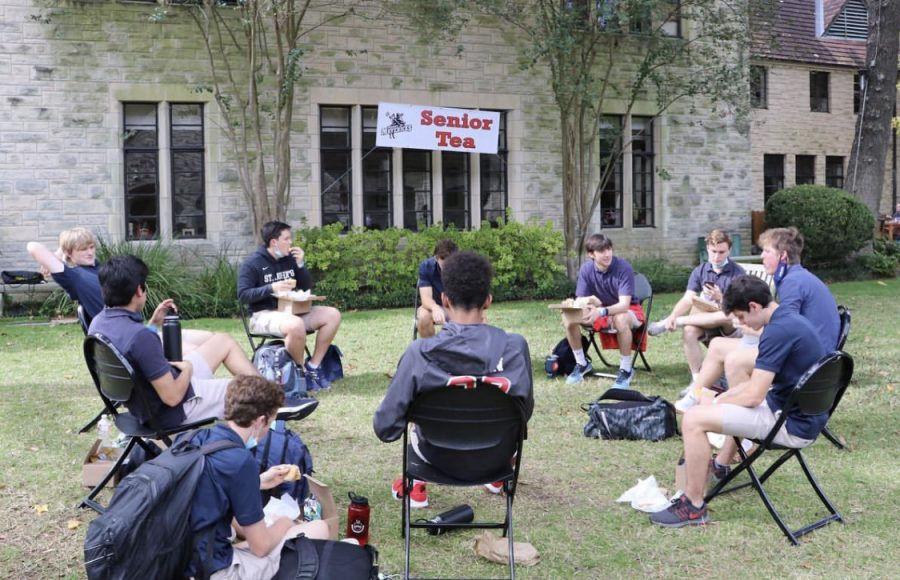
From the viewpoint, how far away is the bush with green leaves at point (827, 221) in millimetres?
17453

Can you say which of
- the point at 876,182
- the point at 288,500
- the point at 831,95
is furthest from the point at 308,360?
the point at 831,95

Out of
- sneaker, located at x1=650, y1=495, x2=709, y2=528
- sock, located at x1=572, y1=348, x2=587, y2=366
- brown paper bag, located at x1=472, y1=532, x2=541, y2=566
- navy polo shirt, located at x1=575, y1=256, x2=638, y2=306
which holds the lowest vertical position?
brown paper bag, located at x1=472, y1=532, x2=541, y2=566

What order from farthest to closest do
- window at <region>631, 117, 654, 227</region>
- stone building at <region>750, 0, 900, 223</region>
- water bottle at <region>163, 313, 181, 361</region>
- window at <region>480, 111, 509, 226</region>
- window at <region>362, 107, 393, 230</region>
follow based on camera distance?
1. stone building at <region>750, 0, 900, 223</region>
2. window at <region>631, 117, 654, 227</region>
3. window at <region>480, 111, 509, 226</region>
4. window at <region>362, 107, 393, 230</region>
5. water bottle at <region>163, 313, 181, 361</region>

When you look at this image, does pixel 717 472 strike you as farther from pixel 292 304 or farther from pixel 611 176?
pixel 611 176

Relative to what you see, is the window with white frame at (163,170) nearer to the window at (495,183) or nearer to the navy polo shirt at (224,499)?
the window at (495,183)

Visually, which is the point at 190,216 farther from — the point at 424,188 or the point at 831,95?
the point at 831,95

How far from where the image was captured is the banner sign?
1455 centimetres

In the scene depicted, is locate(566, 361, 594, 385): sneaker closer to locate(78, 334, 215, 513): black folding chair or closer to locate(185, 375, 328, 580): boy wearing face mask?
locate(78, 334, 215, 513): black folding chair

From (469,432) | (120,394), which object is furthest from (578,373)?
(120,394)

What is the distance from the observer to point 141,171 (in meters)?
13.6

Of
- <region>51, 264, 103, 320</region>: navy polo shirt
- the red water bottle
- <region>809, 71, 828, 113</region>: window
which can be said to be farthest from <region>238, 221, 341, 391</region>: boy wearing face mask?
<region>809, 71, 828, 113</region>: window

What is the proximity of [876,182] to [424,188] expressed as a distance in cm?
999

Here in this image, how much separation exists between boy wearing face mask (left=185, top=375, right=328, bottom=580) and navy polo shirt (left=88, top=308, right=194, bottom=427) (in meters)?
0.99

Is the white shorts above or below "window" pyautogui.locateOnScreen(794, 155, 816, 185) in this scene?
below
